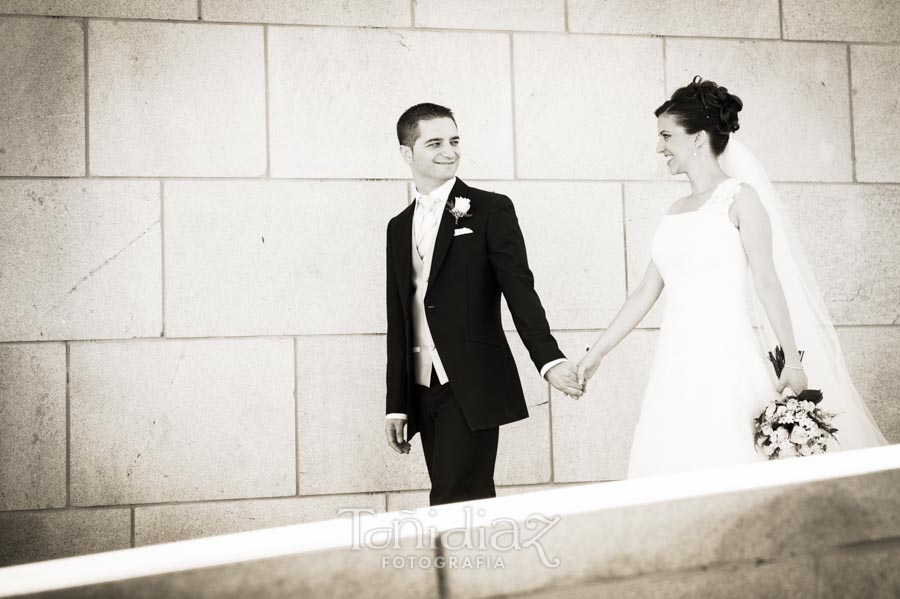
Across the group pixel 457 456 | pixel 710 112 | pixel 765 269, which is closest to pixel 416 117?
pixel 710 112

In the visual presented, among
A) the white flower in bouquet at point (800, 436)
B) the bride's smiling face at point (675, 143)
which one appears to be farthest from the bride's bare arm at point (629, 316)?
the white flower in bouquet at point (800, 436)

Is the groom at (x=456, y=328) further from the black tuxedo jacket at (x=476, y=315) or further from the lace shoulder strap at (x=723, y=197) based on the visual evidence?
the lace shoulder strap at (x=723, y=197)

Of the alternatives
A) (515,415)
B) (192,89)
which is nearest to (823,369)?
(515,415)

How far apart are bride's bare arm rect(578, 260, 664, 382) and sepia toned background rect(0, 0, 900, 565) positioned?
0.93 m

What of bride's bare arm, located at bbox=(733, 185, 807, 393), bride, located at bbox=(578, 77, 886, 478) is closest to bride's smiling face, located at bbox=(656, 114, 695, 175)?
bride, located at bbox=(578, 77, 886, 478)

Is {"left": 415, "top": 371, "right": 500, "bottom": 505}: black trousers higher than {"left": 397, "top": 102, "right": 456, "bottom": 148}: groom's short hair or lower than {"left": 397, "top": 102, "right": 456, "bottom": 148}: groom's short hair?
lower

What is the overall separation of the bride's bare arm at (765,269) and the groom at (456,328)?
2.88 ft

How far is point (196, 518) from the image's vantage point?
182 inches

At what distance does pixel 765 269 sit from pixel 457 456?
1.53 meters

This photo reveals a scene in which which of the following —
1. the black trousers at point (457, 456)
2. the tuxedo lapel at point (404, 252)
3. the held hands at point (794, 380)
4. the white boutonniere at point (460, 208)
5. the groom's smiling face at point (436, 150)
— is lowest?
the black trousers at point (457, 456)

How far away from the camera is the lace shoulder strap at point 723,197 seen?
141 inches

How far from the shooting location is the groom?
137 inches

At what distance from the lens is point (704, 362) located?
3.54 m

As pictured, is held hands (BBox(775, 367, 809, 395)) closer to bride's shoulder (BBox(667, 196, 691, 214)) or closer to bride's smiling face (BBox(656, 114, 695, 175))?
bride's shoulder (BBox(667, 196, 691, 214))
